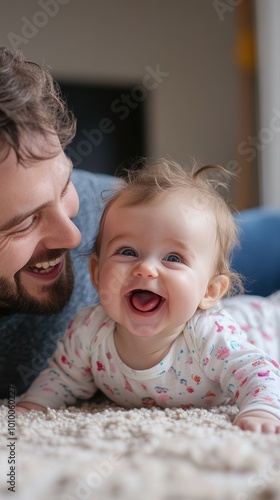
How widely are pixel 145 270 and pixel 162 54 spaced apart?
3.71 metres

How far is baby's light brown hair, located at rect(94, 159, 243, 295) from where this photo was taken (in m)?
1.10

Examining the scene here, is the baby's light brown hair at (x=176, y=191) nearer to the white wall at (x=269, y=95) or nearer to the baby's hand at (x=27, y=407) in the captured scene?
the baby's hand at (x=27, y=407)

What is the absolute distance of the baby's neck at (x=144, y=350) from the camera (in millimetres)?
1111

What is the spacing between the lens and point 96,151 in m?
4.38

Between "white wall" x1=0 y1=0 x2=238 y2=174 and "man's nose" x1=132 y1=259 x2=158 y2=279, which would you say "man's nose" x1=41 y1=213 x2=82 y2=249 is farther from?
"white wall" x1=0 y1=0 x2=238 y2=174

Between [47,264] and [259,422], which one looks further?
[47,264]

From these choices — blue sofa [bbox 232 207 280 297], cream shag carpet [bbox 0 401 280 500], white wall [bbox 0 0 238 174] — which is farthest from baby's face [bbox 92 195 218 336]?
white wall [bbox 0 0 238 174]

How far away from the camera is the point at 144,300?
1.06m

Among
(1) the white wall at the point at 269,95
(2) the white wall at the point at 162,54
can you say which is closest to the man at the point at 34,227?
(1) the white wall at the point at 269,95

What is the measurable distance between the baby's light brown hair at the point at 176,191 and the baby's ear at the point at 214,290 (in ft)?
0.04

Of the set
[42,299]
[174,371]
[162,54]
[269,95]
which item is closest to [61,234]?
[42,299]

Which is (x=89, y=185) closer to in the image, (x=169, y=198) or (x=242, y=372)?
(x=169, y=198)

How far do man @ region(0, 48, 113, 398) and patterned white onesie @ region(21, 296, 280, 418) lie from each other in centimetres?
11

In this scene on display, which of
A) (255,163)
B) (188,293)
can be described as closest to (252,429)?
(188,293)
